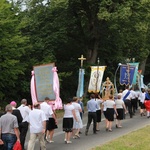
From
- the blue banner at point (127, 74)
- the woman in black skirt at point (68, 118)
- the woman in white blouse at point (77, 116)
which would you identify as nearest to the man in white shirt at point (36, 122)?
the woman in black skirt at point (68, 118)

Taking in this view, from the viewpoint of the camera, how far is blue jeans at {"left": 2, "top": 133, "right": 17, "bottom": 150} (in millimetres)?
10922

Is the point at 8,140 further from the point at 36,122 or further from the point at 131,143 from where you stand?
the point at 131,143

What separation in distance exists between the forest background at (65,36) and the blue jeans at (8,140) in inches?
582

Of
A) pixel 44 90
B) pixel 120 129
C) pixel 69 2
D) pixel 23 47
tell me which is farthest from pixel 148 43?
pixel 44 90

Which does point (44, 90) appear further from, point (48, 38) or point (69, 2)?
point (69, 2)

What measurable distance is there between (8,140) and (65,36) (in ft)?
79.9

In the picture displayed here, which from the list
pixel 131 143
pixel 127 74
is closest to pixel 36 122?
pixel 131 143

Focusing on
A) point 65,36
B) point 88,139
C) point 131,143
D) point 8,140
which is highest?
point 65,36

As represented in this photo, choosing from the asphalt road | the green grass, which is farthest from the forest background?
the green grass

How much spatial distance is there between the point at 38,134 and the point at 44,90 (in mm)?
4000

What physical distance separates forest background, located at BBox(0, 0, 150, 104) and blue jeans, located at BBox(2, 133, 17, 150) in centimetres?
1479

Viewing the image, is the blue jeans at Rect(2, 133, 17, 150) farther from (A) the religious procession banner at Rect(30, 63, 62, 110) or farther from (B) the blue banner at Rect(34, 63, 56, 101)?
(B) the blue banner at Rect(34, 63, 56, 101)

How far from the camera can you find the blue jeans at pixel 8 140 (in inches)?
430

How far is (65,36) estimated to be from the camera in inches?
1368
